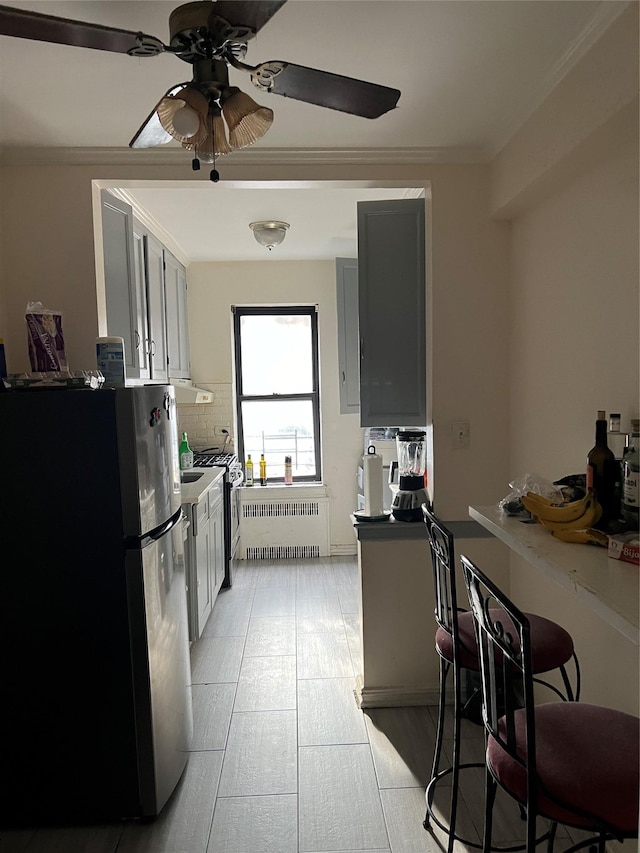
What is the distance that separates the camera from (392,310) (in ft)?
9.11

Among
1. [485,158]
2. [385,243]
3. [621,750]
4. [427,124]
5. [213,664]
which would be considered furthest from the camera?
[213,664]

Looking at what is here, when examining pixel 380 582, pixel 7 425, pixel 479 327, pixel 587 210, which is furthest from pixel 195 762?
pixel 587 210

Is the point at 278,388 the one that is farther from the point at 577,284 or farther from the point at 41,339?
the point at 577,284

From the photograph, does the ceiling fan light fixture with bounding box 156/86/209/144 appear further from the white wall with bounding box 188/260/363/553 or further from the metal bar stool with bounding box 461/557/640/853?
the white wall with bounding box 188/260/363/553

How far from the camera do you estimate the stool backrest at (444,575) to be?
175cm

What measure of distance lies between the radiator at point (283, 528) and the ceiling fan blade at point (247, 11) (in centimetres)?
414

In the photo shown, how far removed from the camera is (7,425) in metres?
1.96

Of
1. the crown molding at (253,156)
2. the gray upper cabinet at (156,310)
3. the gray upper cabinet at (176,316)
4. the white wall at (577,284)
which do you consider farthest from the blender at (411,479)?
the gray upper cabinet at (176,316)

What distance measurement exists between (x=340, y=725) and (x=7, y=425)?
189 cm

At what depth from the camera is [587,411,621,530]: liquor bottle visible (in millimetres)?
1592

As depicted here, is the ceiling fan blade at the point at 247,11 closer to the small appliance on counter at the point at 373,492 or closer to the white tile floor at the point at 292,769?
the small appliance on counter at the point at 373,492

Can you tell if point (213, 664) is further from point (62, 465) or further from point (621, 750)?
point (621, 750)

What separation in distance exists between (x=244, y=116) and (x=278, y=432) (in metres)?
3.96

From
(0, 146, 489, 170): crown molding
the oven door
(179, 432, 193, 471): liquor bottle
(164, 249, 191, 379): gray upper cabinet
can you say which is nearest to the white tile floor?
the oven door
